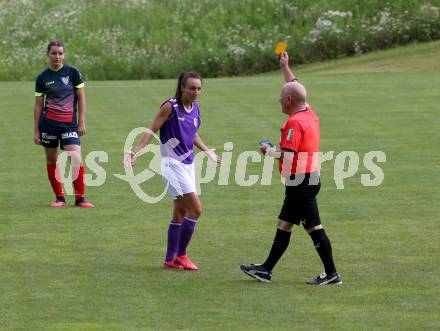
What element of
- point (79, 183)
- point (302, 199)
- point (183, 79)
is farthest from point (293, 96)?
point (79, 183)

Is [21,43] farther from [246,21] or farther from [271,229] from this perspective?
[271,229]

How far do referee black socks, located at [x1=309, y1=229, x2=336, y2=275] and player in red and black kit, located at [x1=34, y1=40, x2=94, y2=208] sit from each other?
5.50 metres

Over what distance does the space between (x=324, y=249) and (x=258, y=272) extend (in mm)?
681

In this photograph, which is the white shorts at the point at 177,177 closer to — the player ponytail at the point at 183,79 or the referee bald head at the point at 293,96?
the player ponytail at the point at 183,79

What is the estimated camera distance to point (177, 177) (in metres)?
12.3

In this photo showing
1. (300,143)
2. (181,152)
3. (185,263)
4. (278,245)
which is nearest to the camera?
(300,143)

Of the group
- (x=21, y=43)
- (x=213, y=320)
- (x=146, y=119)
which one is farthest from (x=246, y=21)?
(x=213, y=320)

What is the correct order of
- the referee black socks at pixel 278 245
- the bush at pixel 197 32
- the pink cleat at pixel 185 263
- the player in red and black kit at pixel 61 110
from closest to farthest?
the referee black socks at pixel 278 245
the pink cleat at pixel 185 263
the player in red and black kit at pixel 61 110
the bush at pixel 197 32

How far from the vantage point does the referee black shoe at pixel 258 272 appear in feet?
38.7

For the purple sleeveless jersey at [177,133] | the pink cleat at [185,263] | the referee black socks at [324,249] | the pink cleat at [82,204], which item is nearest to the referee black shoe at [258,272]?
the referee black socks at [324,249]

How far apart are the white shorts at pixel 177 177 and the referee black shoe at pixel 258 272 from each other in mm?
1004

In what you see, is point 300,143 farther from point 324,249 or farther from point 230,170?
point 230,170

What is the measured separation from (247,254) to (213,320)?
306 centimetres

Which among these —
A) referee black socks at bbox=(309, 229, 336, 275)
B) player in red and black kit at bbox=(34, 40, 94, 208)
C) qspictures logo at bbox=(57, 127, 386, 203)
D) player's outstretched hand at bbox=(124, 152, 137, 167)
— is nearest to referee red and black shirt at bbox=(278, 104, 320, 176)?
referee black socks at bbox=(309, 229, 336, 275)
